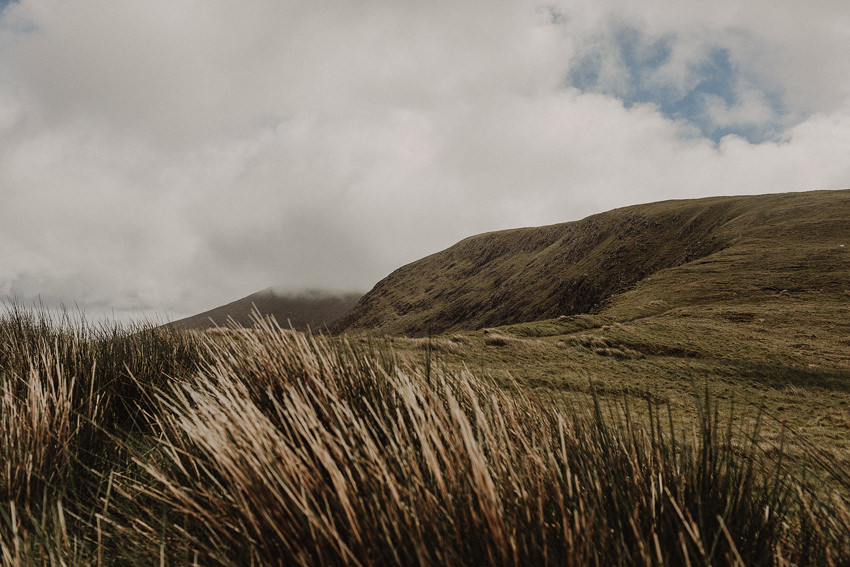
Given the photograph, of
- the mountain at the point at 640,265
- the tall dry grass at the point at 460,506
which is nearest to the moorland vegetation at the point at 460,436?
the tall dry grass at the point at 460,506

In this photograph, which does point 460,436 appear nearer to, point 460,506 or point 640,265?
point 460,506

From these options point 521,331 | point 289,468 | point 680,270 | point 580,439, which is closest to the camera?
point 289,468

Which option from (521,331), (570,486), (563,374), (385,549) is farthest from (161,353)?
(521,331)

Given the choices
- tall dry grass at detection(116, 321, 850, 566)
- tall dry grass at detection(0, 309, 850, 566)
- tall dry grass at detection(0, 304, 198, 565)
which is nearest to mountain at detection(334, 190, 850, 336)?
tall dry grass at detection(0, 304, 198, 565)

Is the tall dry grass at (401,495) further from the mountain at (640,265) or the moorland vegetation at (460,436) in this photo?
the mountain at (640,265)

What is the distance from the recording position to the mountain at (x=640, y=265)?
3766 cm

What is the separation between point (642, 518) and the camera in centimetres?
262

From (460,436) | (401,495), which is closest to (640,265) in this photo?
(460,436)

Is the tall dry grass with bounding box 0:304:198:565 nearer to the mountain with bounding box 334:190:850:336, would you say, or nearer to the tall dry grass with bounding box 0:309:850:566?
the tall dry grass with bounding box 0:309:850:566

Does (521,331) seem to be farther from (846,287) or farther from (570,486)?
(846,287)

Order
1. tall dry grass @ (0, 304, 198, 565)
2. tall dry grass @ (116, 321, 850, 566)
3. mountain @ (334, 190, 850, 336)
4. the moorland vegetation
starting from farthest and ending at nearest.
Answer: mountain @ (334, 190, 850, 336) < tall dry grass @ (0, 304, 198, 565) < the moorland vegetation < tall dry grass @ (116, 321, 850, 566)

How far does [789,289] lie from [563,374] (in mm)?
32784

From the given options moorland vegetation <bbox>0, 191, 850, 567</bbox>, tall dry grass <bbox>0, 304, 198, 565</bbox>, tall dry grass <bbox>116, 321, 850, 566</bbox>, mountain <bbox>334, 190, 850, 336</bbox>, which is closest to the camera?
tall dry grass <bbox>116, 321, 850, 566</bbox>

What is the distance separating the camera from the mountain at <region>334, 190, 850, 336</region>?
37656 mm
